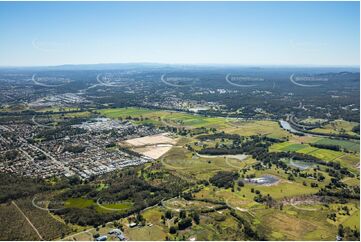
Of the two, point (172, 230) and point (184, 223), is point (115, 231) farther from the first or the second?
point (184, 223)

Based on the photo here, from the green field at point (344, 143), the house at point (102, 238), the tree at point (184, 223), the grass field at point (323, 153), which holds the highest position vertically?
the green field at point (344, 143)

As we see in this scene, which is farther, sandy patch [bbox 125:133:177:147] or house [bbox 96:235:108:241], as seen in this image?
sandy patch [bbox 125:133:177:147]

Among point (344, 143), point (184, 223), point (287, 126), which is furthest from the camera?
point (287, 126)

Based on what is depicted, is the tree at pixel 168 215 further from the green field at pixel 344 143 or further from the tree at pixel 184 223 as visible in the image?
the green field at pixel 344 143

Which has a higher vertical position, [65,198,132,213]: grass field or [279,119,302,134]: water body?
[279,119,302,134]: water body

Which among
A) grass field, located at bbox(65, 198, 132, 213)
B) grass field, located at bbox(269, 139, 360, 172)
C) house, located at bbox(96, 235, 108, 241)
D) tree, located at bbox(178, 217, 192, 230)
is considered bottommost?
house, located at bbox(96, 235, 108, 241)

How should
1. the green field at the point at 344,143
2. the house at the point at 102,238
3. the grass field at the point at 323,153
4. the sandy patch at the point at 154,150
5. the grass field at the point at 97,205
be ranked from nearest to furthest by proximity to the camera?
the house at the point at 102,238 → the grass field at the point at 97,205 → the grass field at the point at 323,153 → the sandy patch at the point at 154,150 → the green field at the point at 344,143

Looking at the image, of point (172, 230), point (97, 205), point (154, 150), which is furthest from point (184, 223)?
point (154, 150)

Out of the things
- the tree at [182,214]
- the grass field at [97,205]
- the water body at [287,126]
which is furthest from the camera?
the water body at [287,126]

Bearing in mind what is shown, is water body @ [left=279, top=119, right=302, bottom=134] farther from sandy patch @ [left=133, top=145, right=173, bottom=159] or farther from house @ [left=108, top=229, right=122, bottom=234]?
Answer: house @ [left=108, top=229, right=122, bottom=234]

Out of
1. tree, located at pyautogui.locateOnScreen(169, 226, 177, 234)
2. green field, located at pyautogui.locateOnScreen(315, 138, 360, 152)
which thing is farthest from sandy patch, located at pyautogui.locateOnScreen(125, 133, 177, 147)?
tree, located at pyautogui.locateOnScreen(169, 226, 177, 234)

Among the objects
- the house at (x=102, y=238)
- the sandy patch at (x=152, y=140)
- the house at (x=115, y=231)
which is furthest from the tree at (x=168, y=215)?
the sandy patch at (x=152, y=140)
